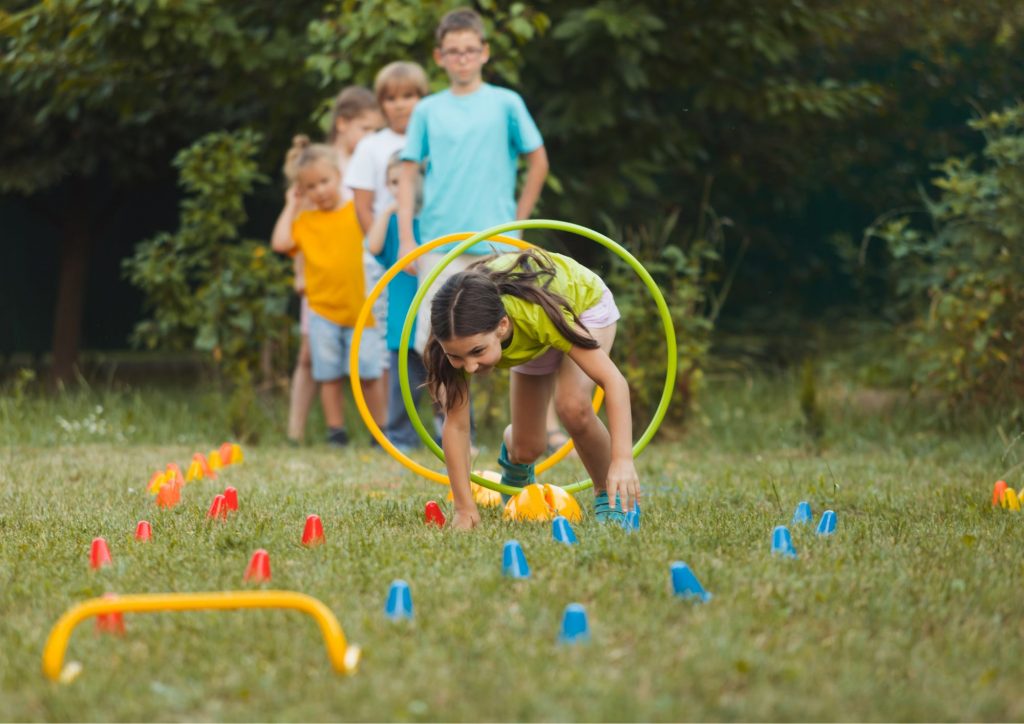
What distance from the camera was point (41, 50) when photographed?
833cm

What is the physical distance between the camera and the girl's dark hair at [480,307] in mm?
3859

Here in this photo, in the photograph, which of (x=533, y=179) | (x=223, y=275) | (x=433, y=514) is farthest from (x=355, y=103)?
(x=433, y=514)

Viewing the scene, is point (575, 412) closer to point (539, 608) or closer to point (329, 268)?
point (539, 608)

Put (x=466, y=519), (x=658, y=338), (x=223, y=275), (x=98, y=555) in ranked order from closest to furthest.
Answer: (x=98, y=555) < (x=466, y=519) < (x=658, y=338) < (x=223, y=275)

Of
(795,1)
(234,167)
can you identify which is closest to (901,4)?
(795,1)

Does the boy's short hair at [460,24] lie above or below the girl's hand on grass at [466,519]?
above

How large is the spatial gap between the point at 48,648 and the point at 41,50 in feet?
21.7

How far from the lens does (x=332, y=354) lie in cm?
710

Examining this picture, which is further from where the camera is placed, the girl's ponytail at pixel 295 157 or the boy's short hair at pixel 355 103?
the girl's ponytail at pixel 295 157

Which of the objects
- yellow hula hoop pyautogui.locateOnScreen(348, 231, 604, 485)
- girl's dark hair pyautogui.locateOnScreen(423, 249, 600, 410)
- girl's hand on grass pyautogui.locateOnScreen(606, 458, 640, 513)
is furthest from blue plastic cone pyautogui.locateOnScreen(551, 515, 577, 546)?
yellow hula hoop pyautogui.locateOnScreen(348, 231, 604, 485)

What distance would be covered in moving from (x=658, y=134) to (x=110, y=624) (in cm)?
631

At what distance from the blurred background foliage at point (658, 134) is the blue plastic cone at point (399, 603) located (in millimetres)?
4325

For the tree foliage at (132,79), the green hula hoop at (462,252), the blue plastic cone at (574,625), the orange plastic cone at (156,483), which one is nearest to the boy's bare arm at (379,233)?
the orange plastic cone at (156,483)

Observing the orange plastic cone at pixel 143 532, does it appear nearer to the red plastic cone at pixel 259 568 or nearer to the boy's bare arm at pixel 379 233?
the red plastic cone at pixel 259 568
